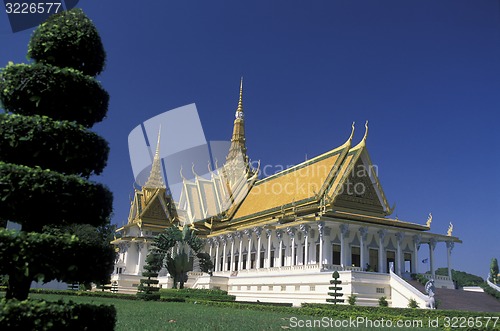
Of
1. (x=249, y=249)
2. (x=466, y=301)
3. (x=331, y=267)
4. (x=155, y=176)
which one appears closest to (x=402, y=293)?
(x=466, y=301)

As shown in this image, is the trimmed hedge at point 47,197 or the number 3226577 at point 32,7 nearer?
the trimmed hedge at point 47,197

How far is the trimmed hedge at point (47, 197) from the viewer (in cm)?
581

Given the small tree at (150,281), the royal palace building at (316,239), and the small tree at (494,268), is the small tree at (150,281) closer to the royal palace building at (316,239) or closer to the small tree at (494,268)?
the royal palace building at (316,239)

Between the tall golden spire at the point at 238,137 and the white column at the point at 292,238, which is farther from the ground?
the tall golden spire at the point at 238,137

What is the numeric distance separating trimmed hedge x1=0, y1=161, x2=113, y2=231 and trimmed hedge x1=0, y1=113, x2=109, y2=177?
313 mm

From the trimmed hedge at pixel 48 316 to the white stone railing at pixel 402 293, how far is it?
64.3ft

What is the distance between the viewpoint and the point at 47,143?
20.5 feet

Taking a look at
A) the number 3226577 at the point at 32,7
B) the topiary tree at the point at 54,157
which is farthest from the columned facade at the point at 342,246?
the number 3226577 at the point at 32,7

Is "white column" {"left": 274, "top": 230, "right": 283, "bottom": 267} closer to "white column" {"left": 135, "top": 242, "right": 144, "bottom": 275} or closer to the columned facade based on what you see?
the columned facade

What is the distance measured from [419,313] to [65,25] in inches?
551

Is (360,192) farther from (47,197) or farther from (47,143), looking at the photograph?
(47,197)

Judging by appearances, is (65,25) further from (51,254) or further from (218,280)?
(218,280)

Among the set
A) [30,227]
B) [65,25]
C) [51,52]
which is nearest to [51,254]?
[30,227]

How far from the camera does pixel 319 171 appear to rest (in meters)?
34.7
